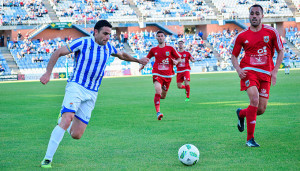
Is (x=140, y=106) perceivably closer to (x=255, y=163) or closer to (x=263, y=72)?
(x=263, y=72)

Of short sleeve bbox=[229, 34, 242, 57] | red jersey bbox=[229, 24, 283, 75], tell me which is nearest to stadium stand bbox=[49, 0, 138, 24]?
short sleeve bbox=[229, 34, 242, 57]

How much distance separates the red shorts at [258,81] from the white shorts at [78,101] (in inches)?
113

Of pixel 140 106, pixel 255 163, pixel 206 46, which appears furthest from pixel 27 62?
pixel 255 163

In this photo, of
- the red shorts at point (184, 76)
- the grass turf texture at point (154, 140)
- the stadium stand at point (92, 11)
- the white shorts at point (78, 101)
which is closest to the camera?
the grass turf texture at point (154, 140)

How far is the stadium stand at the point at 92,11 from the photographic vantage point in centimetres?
6025

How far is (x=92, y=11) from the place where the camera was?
61.8 m

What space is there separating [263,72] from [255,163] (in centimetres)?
238

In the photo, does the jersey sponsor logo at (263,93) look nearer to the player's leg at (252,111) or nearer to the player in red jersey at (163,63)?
the player's leg at (252,111)

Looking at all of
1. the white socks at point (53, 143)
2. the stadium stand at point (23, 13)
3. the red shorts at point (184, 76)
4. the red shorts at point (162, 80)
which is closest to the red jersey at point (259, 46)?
the white socks at point (53, 143)

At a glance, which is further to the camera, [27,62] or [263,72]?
[27,62]

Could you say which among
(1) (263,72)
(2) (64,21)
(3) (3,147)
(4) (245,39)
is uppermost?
(4) (245,39)

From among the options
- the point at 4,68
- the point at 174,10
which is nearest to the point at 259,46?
the point at 4,68

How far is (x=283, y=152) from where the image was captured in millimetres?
7836

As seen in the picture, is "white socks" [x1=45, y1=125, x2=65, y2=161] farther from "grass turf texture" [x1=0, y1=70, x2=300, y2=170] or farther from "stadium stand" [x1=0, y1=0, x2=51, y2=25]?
"stadium stand" [x1=0, y1=0, x2=51, y2=25]
